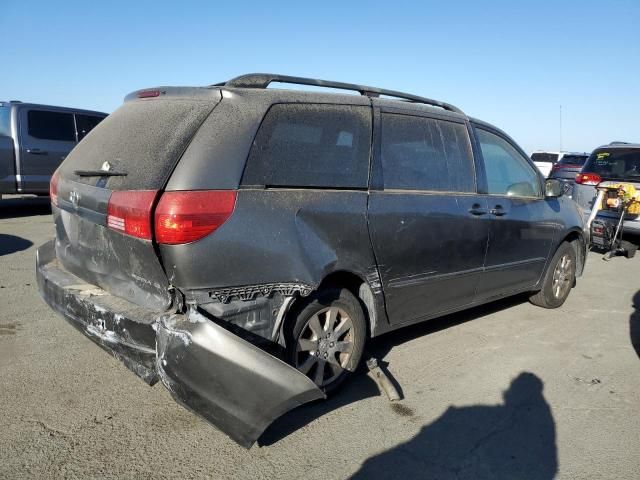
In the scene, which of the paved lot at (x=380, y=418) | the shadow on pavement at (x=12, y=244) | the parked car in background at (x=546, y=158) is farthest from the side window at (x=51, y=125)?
the parked car in background at (x=546, y=158)

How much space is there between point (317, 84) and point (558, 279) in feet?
11.6

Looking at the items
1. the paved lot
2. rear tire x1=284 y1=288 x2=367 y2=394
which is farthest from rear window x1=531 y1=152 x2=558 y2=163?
rear tire x1=284 y1=288 x2=367 y2=394

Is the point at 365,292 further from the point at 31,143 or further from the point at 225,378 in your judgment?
the point at 31,143

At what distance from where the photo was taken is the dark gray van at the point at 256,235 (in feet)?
8.34

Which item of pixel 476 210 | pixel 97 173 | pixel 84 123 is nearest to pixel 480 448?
pixel 476 210

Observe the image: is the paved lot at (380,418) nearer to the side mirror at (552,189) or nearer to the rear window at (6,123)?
the side mirror at (552,189)

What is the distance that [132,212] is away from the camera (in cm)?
264

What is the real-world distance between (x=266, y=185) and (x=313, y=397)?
1.11 meters

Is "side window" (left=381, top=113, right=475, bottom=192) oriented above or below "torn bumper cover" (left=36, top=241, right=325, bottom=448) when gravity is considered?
above

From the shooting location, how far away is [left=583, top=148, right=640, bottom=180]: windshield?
28.0 feet

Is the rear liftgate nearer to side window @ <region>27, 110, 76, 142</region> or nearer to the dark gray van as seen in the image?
the dark gray van

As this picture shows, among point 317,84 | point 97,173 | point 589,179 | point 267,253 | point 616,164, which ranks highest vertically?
point 317,84

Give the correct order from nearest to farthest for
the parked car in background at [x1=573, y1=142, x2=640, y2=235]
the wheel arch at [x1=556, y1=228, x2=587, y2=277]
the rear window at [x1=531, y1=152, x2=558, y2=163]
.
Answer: the wheel arch at [x1=556, y1=228, x2=587, y2=277] < the parked car in background at [x1=573, y1=142, x2=640, y2=235] < the rear window at [x1=531, y1=152, x2=558, y2=163]

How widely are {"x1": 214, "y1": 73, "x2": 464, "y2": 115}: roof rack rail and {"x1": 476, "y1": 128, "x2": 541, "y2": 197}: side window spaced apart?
0.41 meters
